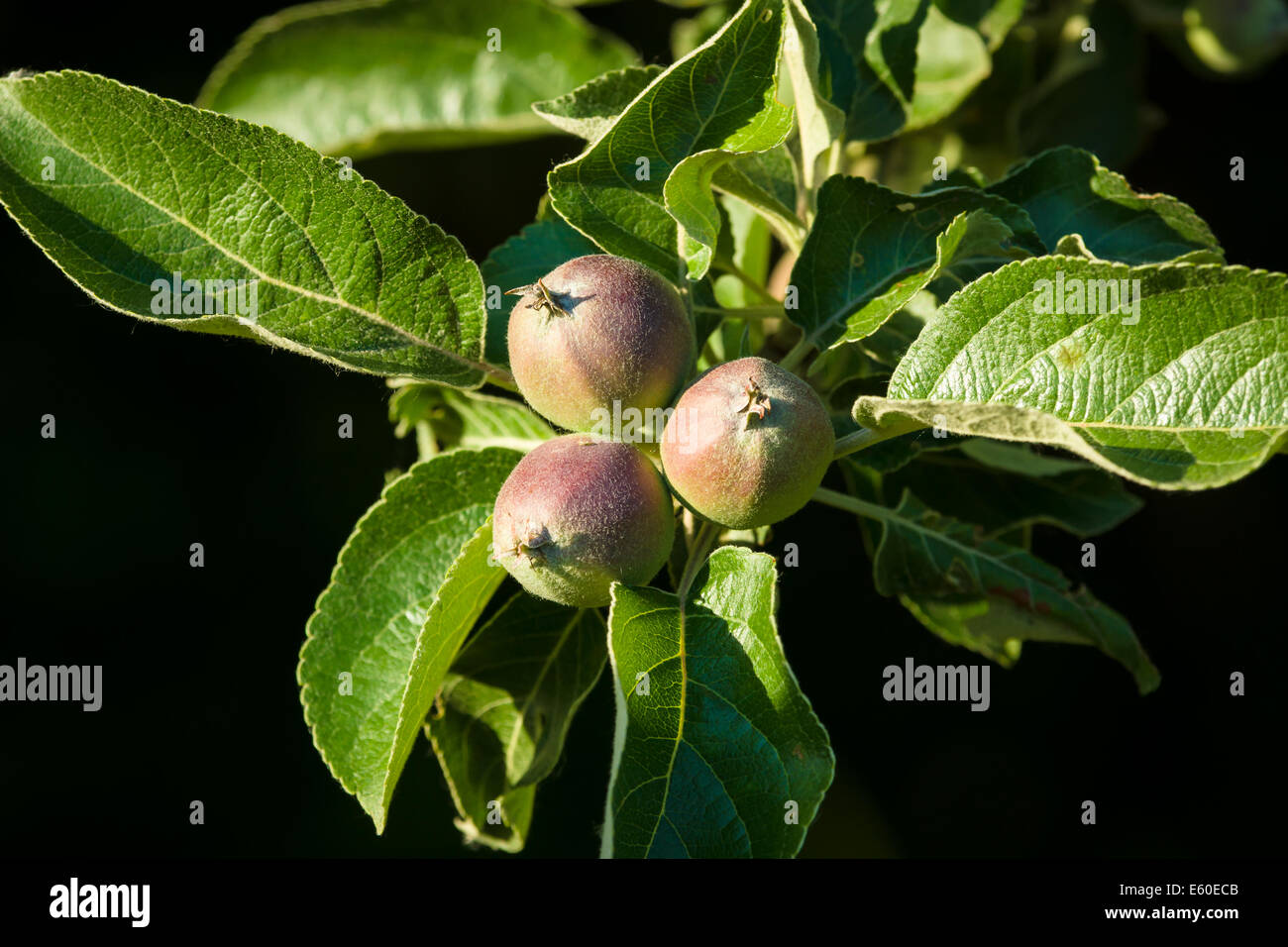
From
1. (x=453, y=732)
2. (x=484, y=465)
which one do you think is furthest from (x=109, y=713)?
(x=484, y=465)

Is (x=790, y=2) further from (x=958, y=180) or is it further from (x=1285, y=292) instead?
(x=1285, y=292)

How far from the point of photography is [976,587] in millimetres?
1491

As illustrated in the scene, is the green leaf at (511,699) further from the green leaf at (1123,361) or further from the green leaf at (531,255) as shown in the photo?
the green leaf at (1123,361)

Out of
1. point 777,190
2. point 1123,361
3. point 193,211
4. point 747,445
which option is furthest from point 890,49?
point 193,211

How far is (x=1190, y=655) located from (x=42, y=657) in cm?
249

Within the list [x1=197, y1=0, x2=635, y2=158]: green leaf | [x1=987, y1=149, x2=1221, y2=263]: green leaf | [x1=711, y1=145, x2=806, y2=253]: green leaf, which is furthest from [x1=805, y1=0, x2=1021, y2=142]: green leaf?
[x1=197, y1=0, x2=635, y2=158]: green leaf

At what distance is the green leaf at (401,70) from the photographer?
1.85 m

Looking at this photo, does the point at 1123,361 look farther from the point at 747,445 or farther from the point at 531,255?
the point at 531,255

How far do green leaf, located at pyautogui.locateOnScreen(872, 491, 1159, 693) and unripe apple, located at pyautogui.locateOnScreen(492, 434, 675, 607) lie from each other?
509 millimetres

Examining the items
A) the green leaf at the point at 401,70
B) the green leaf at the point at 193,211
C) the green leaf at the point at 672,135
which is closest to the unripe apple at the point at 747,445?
the green leaf at the point at 672,135

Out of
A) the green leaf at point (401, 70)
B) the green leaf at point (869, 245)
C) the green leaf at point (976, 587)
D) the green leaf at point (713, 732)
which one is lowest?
the green leaf at point (713, 732)

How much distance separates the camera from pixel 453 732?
141 centimetres

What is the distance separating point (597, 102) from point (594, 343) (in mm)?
331

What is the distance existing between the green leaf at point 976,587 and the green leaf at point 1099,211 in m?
0.39
